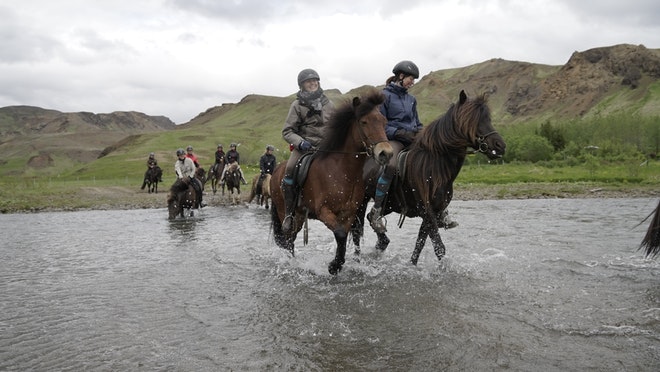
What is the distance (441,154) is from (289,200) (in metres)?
2.75

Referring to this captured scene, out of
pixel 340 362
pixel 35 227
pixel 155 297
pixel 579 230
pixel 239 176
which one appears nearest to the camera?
pixel 340 362

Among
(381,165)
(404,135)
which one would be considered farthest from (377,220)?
(404,135)

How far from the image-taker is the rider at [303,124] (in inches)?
338

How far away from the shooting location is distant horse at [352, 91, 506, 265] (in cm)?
795

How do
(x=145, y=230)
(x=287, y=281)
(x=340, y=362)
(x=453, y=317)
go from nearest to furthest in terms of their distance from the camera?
(x=340, y=362)
(x=453, y=317)
(x=287, y=281)
(x=145, y=230)

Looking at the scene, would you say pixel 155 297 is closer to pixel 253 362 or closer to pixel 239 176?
pixel 253 362

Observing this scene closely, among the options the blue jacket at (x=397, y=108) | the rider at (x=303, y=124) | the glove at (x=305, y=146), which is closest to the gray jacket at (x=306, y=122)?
the rider at (x=303, y=124)

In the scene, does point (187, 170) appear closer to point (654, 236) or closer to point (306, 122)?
point (306, 122)

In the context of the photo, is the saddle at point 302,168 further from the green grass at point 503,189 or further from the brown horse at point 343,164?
the green grass at point 503,189

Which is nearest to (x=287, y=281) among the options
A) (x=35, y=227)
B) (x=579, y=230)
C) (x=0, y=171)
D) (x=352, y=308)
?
(x=352, y=308)

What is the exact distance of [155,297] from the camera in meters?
7.07

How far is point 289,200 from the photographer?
8656mm

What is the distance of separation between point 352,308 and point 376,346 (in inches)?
54.2

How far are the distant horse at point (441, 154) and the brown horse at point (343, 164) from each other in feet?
3.73
